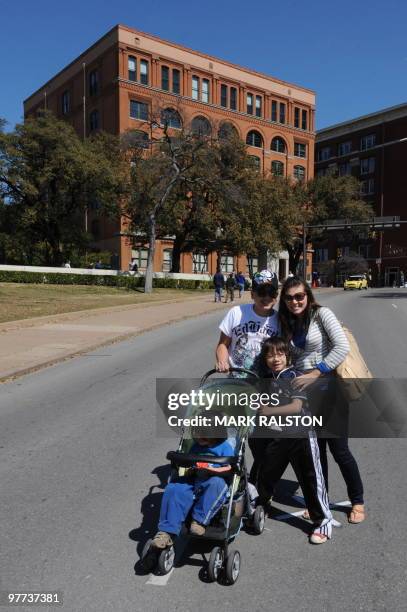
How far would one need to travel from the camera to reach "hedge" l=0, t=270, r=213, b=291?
115ft

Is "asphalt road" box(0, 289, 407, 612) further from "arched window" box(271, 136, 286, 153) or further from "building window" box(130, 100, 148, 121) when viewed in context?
"arched window" box(271, 136, 286, 153)

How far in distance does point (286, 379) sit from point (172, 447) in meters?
2.24

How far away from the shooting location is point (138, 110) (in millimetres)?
57438

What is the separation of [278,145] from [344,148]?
2557 cm

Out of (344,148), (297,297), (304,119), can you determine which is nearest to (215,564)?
(297,297)

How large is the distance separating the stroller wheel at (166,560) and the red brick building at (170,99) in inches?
1882

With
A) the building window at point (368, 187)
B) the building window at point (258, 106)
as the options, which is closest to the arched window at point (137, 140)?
the building window at point (258, 106)

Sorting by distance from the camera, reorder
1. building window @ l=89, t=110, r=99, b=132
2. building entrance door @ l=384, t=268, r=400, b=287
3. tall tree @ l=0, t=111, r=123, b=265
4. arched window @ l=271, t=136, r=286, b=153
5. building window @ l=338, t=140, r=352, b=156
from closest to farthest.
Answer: tall tree @ l=0, t=111, r=123, b=265 < building window @ l=89, t=110, r=99, b=132 < arched window @ l=271, t=136, r=286, b=153 < building entrance door @ l=384, t=268, r=400, b=287 < building window @ l=338, t=140, r=352, b=156

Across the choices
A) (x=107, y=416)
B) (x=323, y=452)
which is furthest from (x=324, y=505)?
(x=107, y=416)

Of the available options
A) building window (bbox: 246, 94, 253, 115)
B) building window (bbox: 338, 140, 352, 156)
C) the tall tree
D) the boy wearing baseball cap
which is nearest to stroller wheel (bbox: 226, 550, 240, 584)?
the boy wearing baseball cap

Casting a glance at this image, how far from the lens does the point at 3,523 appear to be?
369 cm

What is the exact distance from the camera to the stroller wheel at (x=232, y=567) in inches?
116

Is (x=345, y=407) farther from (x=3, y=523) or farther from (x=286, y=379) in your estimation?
(x=3, y=523)

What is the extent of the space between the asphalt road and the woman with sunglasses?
42 cm
